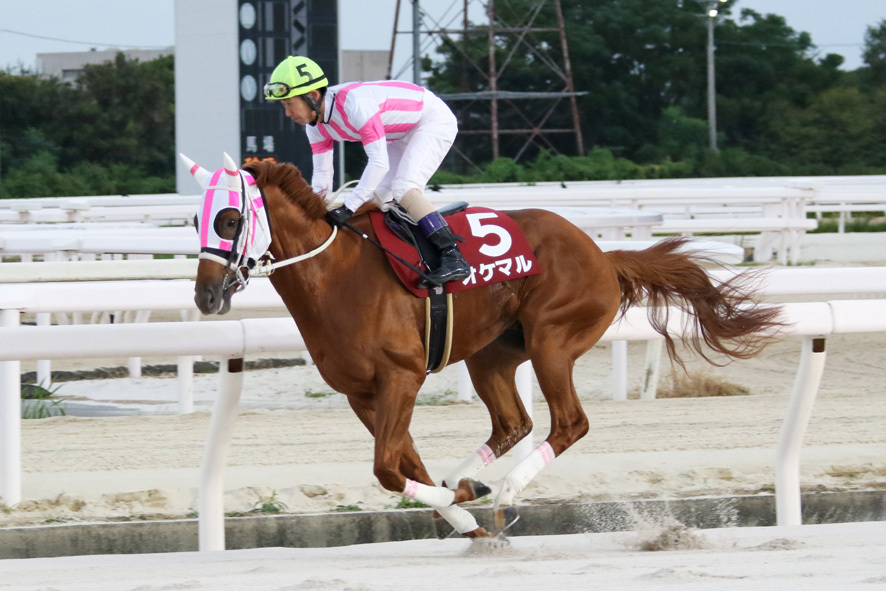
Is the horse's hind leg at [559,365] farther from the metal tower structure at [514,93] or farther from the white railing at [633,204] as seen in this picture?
the metal tower structure at [514,93]

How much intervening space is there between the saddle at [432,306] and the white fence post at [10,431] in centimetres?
143

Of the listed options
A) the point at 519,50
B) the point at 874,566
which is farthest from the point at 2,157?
the point at 874,566

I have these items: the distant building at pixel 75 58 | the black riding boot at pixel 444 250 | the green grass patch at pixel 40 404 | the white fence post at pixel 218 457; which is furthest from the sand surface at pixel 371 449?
the distant building at pixel 75 58

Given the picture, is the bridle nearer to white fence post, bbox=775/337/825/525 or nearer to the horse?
the horse

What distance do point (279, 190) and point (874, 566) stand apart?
1969 millimetres

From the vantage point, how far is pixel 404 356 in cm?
353

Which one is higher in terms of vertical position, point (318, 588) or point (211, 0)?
point (211, 0)

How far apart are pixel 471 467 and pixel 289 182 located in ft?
3.65

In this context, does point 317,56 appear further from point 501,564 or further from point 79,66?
point 79,66

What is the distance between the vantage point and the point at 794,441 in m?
4.02

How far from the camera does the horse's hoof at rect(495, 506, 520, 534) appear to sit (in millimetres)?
3652

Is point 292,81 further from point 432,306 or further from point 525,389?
point 525,389

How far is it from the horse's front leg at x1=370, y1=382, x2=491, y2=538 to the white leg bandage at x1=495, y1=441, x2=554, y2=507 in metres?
0.12

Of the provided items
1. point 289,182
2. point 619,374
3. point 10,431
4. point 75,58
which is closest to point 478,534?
point 289,182
